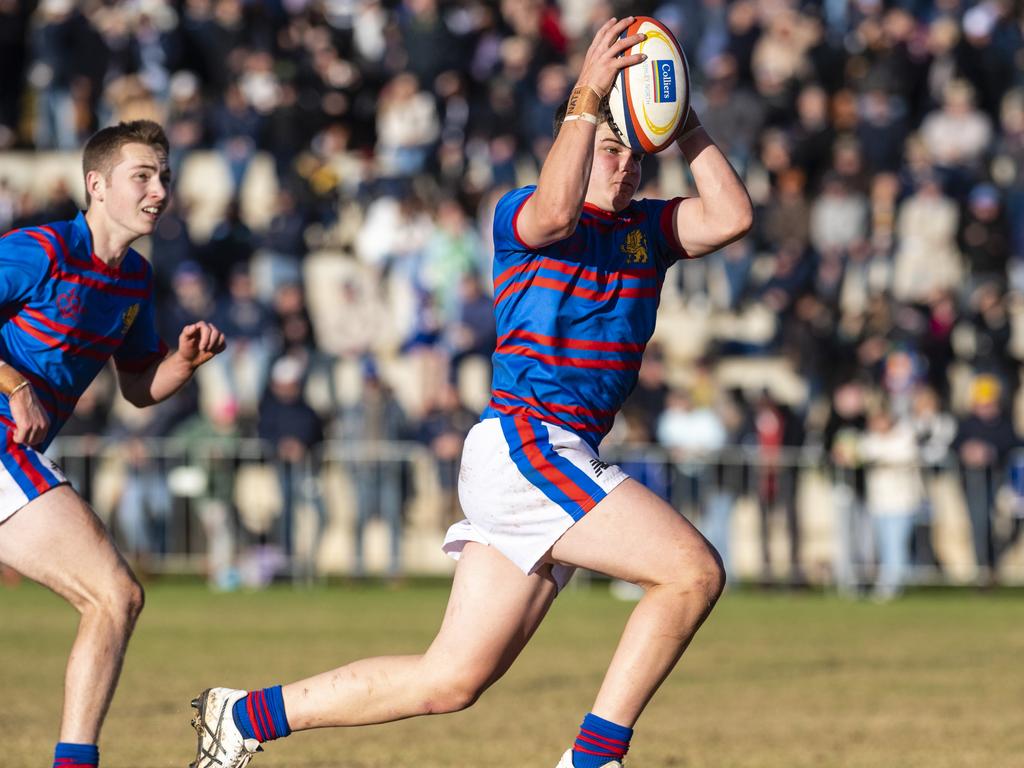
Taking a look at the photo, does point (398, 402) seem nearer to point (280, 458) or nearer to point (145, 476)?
point (280, 458)

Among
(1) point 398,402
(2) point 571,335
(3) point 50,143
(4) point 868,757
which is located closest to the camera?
(2) point 571,335

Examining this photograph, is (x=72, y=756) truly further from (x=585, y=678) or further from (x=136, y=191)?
(x=585, y=678)

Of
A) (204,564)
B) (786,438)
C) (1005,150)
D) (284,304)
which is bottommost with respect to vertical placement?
(204,564)

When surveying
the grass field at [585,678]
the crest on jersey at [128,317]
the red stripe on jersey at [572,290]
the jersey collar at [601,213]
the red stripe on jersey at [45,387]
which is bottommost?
the grass field at [585,678]

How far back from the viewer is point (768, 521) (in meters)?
17.5

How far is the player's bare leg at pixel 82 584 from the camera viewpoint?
6.44 meters

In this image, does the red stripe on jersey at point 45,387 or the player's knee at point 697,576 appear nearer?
the player's knee at point 697,576

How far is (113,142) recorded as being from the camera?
6.92 meters

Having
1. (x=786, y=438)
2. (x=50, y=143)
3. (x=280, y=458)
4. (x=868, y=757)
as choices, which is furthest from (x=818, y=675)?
(x=50, y=143)

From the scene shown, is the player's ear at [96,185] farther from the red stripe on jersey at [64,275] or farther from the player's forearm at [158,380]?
the player's forearm at [158,380]

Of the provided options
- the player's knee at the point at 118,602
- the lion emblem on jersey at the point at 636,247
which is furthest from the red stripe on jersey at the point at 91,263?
the lion emblem on jersey at the point at 636,247

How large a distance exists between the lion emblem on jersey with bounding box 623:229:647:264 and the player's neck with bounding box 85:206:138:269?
1.88 meters

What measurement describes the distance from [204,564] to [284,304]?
9.10 feet

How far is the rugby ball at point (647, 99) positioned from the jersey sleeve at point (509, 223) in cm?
37
